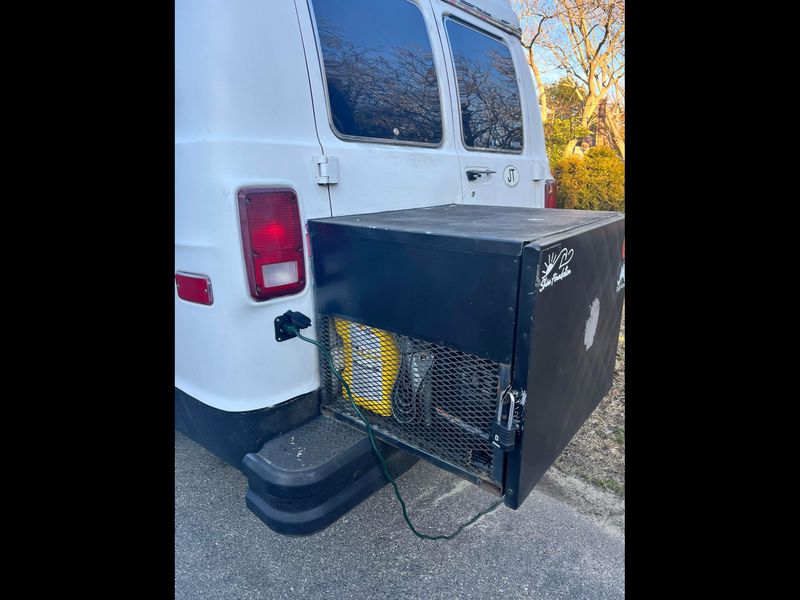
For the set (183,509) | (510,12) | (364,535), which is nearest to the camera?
(364,535)

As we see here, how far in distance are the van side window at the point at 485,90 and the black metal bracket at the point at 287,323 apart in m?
1.35

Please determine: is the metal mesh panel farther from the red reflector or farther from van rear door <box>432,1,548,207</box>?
van rear door <box>432,1,548,207</box>

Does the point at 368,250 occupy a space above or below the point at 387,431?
above

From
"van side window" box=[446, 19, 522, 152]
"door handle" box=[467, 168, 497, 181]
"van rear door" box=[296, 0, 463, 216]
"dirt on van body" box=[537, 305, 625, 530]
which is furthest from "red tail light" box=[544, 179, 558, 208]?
"dirt on van body" box=[537, 305, 625, 530]

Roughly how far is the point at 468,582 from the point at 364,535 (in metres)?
0.49

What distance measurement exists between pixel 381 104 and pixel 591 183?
727 cm

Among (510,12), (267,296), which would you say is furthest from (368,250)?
(510,12)

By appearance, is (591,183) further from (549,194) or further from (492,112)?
(492,112)

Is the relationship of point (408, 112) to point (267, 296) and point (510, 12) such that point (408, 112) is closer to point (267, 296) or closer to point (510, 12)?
point (267, 296)

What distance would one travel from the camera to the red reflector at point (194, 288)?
177 cm

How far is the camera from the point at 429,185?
2.36m

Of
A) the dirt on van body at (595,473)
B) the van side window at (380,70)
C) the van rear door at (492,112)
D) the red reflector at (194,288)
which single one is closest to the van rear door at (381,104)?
the van side window at (380,70)

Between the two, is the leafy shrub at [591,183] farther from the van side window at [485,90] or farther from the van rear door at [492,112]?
the van side window at [485,90]

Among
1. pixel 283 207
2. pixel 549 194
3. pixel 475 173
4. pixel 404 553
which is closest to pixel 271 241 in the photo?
pixel 283 207
